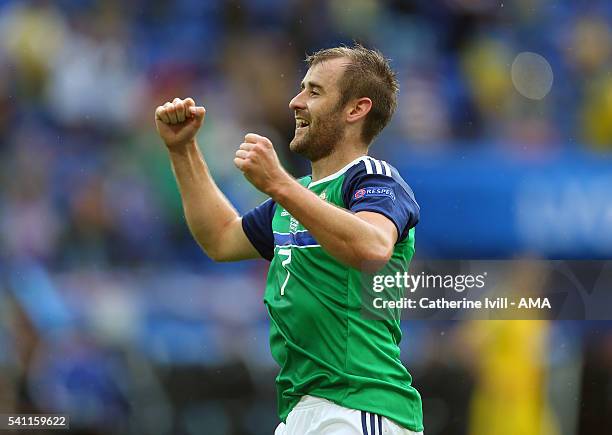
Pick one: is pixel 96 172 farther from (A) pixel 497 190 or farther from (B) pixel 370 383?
(B) pixel 370 383

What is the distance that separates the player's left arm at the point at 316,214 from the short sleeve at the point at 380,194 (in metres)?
0.18

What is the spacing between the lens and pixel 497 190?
6152 millimetres

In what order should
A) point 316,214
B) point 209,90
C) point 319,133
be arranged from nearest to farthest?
1. point 316,214
2. point 319,133
3. point 209,90

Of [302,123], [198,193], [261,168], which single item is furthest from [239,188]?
[261,168]

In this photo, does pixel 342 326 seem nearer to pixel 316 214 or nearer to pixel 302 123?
pixel 316 214

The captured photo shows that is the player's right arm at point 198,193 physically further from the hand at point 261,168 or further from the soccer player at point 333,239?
the hand at point 261,168

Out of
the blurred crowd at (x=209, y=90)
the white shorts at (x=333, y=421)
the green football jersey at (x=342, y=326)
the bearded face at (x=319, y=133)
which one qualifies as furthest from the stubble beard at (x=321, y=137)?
the blurred crowd at (x=209, y=90)

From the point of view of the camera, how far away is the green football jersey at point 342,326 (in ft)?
11.1

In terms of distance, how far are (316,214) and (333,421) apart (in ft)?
2.49

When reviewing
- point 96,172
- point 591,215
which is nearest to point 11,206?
point 96,172

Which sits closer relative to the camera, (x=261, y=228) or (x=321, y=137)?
(x=321, y=137)

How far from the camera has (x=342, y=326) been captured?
11.2 ft

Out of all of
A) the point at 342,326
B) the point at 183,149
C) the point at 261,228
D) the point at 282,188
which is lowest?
the point at 342,326

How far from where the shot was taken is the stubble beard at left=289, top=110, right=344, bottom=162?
364cm
